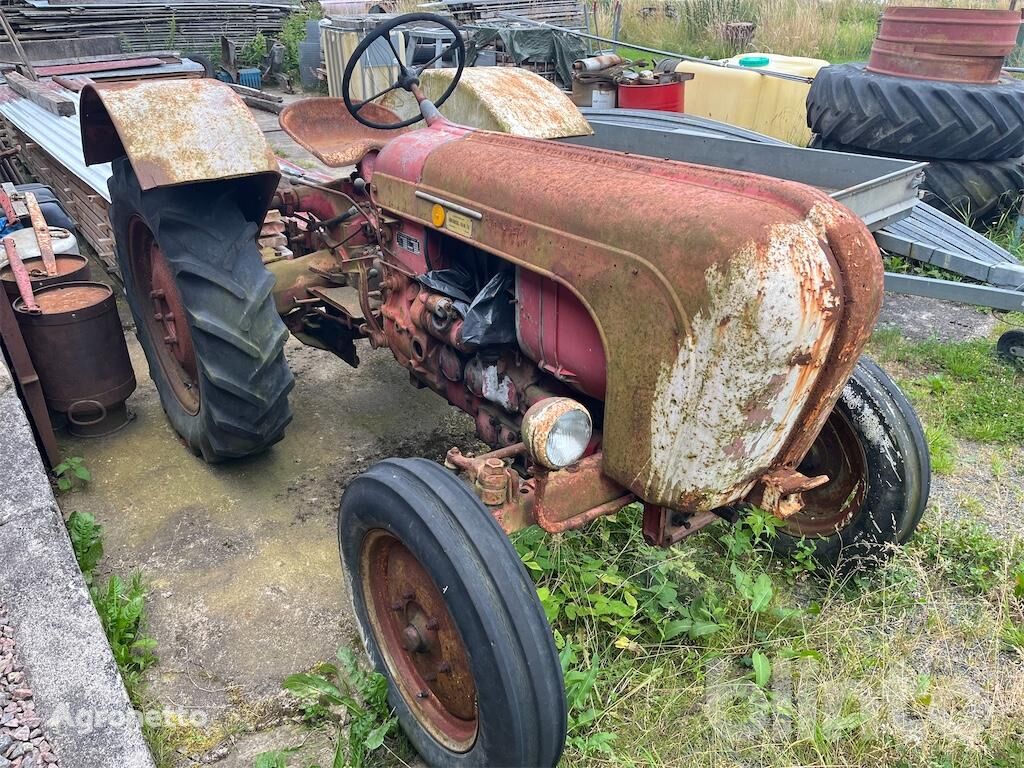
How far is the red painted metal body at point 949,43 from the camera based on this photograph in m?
4.61

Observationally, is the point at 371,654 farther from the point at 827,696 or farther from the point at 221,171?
the point at 221,171

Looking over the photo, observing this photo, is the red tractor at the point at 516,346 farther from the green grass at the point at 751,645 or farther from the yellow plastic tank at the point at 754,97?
the yellow plastic tank at the point at 754,97

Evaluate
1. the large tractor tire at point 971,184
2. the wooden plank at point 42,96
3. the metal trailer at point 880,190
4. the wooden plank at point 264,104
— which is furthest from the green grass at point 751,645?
the wooden plank at point 264,104

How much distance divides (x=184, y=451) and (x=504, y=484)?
1.89m

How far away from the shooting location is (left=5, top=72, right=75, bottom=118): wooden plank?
5.86 meters

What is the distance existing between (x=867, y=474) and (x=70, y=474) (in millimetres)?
2796

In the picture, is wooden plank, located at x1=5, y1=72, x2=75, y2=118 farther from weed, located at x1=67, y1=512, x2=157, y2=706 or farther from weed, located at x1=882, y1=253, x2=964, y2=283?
weed, located at x1=882, y1=253, x2=964, y2=283

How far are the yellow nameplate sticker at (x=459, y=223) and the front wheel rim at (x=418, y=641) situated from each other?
88 cm

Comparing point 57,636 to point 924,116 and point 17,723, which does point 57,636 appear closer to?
point 17,723

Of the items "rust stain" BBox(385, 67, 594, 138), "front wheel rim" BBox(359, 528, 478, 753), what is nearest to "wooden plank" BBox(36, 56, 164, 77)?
"rust stain" BBox(385, 67, 594, 138)

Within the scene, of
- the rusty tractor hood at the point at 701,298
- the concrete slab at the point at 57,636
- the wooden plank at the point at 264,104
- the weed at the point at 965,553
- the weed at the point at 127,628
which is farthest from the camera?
the wooden plank at the point at 264,104

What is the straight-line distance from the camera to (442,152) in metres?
2.44

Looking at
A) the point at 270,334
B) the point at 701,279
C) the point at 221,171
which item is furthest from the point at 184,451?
the point at 701,279

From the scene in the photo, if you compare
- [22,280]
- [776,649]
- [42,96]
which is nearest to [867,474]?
[776,649]
